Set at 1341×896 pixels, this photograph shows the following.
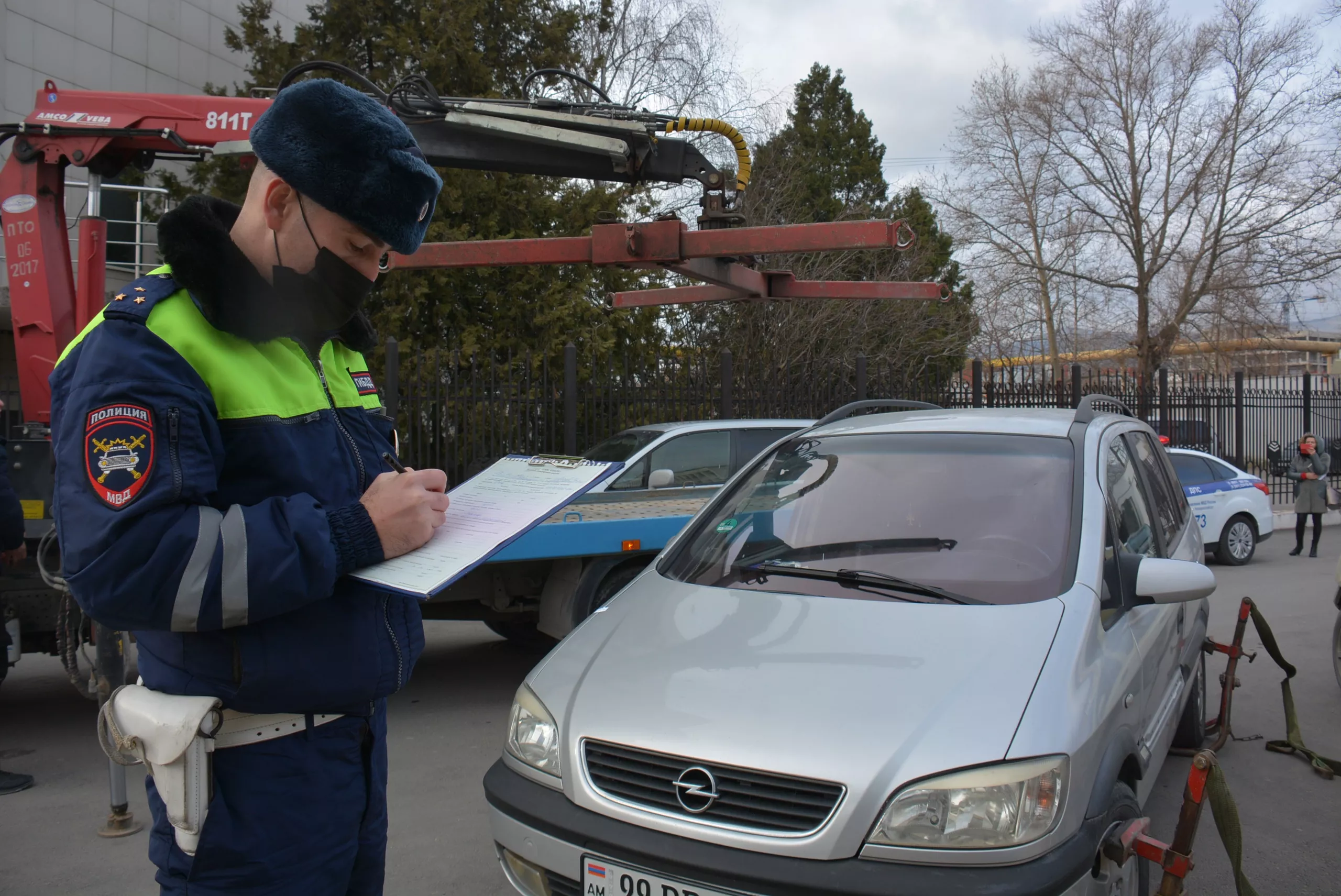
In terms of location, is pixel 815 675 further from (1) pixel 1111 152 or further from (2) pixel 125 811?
(1) pixel 1111 152

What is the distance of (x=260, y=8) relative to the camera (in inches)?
529

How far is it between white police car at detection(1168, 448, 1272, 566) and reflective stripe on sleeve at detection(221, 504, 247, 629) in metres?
12.5

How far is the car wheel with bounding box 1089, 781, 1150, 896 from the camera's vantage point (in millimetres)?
2330

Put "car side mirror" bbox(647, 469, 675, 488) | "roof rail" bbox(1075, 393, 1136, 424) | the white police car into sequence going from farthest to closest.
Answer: the white police car, "car side mirror" bbox(647, 469, 675, 488), "roof rail" bbox(1075, 393, 1136, 424)

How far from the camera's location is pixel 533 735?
9.02 ft

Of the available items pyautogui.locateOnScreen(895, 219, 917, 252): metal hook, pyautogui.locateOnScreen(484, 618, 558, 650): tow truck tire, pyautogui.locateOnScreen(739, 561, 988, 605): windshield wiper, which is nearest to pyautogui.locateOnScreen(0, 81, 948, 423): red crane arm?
pyautogui.locateOnScreen(895, 219, 917, 252): metal hook

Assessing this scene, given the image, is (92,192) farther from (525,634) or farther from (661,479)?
(525,634)

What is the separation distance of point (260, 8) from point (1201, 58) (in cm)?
2412

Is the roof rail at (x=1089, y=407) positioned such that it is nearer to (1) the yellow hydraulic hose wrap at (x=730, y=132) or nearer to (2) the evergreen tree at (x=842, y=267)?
(1) the yellow hydraulic hose wrap at (x=730, y=132)

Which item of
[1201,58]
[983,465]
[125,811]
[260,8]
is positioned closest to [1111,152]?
[1201,58]

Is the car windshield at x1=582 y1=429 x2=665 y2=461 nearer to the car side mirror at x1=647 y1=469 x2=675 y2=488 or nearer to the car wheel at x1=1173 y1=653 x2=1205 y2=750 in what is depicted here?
the car side mirror at x1=647 y1=469 x2=675 y2=488

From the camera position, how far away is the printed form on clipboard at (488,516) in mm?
1518

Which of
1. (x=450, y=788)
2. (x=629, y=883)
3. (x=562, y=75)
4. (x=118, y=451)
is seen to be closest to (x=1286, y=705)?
(x=629, y=883)

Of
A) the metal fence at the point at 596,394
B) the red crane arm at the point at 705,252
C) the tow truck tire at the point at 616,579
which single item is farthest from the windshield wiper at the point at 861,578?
the metal fence at the point at 596,394
